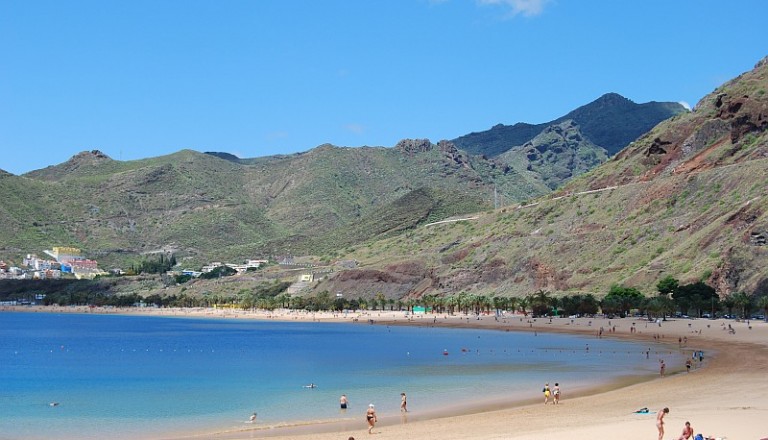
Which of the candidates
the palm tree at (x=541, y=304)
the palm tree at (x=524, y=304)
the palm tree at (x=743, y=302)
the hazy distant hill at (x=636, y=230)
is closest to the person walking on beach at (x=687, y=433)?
the palm tree at (x=743, y=302)

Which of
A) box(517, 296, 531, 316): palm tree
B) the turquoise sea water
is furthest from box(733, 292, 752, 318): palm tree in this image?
box(517, 296, 531, 316): palm tree

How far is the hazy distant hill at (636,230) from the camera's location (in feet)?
376

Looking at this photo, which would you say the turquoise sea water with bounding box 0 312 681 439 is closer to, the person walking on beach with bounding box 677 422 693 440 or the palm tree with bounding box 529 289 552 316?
the palm tree with bounding box 529 289 552 316

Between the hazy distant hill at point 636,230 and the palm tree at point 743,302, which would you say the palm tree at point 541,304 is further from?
the palm tree at point 743,302

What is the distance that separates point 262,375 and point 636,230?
86.6 metres

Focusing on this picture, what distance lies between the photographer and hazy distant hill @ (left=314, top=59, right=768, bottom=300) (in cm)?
11456

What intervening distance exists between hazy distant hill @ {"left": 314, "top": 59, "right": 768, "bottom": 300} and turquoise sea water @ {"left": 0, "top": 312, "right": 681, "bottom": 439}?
2683cm

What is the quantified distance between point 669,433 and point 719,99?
152m

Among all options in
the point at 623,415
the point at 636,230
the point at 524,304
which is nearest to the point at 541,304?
the point at 524,304

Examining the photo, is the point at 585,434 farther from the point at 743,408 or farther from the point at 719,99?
the point at 719,99

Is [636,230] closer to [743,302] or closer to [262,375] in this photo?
[743,302]

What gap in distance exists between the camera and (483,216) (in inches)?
7603

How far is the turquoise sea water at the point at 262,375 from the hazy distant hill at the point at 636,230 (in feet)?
88.0

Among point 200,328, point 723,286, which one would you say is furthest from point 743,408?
point 200,328
